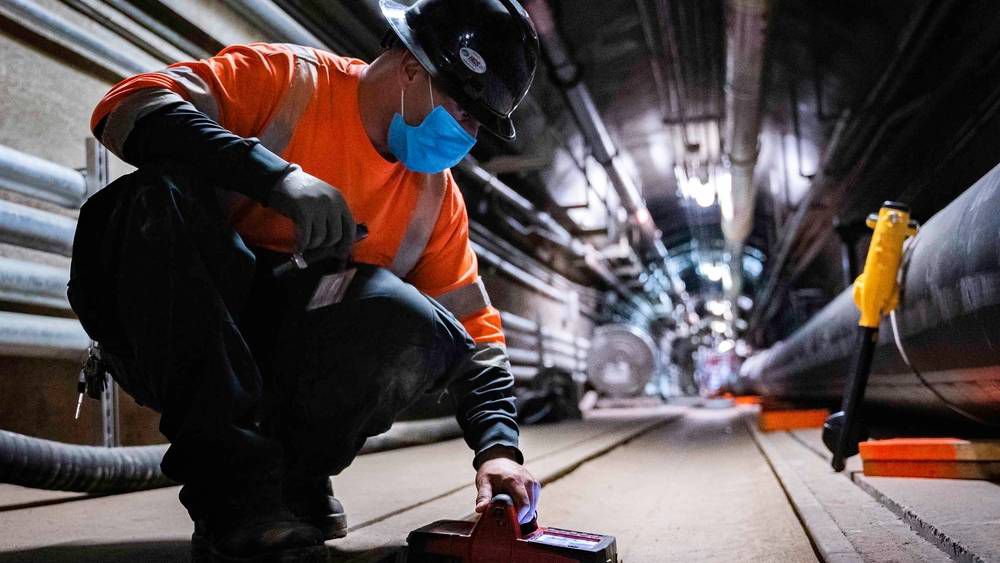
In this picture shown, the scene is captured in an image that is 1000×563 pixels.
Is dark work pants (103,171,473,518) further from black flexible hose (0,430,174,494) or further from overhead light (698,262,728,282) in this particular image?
overhead light (698,262,728,282)

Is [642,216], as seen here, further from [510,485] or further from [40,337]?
[510,485]

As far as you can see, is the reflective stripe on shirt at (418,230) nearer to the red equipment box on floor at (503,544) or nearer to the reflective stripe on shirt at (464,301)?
the reflective stripe on shirt at (464,301)

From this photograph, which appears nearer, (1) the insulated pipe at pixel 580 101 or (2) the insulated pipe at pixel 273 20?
→ (2) the insulated pipe at pixel 273 20

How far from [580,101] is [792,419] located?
8.79 feet

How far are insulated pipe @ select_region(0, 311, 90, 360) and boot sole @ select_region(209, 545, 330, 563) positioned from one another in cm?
147

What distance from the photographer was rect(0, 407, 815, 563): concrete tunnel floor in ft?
4.36

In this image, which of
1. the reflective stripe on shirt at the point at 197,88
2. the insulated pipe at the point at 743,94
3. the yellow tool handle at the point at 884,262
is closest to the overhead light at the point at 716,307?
the insulated pipe at the point at 743,94

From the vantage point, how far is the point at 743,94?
5.10 m

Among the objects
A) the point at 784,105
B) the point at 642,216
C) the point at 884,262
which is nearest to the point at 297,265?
the point at 884,262

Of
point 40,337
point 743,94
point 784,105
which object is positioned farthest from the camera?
point 784,105

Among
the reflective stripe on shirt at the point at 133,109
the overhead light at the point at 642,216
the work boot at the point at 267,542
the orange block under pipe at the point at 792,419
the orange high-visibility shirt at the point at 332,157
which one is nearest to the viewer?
the work boot at the point at 267,542

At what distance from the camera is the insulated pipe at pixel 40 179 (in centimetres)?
205

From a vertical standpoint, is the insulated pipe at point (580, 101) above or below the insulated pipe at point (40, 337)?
above

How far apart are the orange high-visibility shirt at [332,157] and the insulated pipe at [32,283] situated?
4.13 feet
